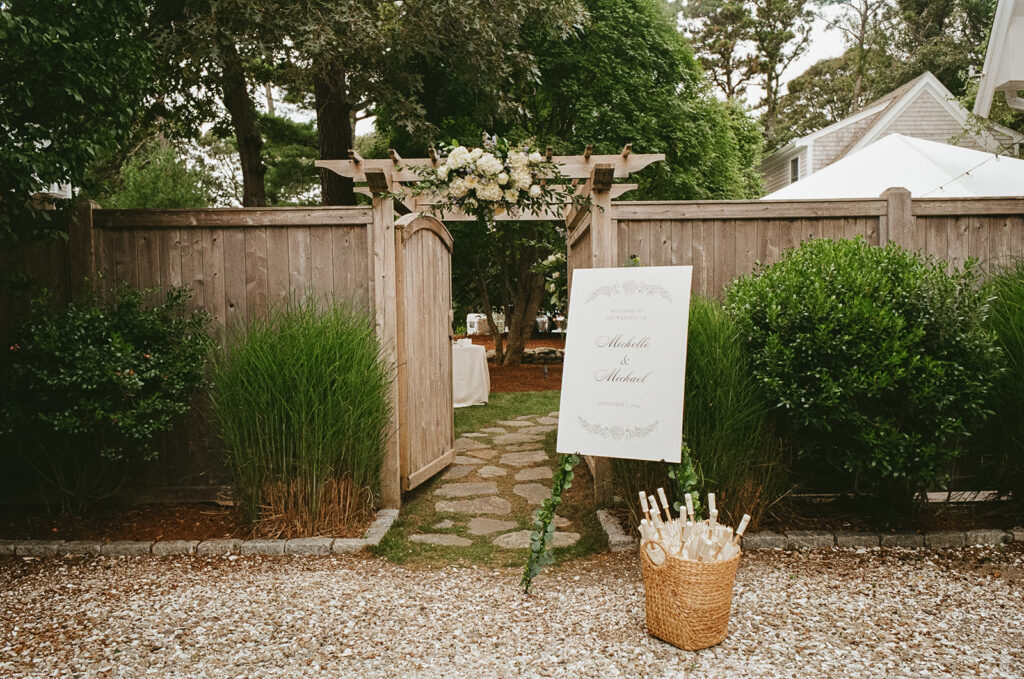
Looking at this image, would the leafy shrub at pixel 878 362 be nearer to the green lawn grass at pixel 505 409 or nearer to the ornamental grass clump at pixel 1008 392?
the ornamental grass clump at pixel 1008 392

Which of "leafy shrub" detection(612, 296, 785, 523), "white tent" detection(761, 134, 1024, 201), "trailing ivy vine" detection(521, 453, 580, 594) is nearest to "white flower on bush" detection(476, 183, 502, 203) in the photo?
"leafy shrub" detection(612, 296, 785, 523)

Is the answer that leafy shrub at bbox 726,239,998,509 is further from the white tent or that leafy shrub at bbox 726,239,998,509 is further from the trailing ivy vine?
the white tent

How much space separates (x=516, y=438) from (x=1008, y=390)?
3971 mm

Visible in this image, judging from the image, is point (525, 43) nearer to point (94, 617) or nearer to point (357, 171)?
point (357, 171)

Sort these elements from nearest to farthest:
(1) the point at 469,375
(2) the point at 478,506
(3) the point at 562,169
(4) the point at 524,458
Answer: (3) the point at 562,169 < (2) the point at 478,506 < (4) the point at 524,458 < (1) the point at 469,375

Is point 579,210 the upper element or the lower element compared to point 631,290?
upper

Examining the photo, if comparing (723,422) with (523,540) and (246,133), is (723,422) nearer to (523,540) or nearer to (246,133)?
(523,540)

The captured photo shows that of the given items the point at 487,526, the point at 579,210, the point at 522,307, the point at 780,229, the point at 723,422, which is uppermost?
the point at 579,210

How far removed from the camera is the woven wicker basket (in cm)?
238

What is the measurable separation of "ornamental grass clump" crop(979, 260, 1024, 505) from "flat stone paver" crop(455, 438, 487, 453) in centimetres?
381

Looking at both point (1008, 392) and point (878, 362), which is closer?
point (878, 362)

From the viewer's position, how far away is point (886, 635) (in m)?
2.50

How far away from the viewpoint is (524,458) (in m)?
5.58

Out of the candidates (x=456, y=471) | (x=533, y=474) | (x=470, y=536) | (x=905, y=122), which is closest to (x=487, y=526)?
(x=470, y=536)
